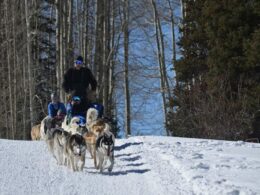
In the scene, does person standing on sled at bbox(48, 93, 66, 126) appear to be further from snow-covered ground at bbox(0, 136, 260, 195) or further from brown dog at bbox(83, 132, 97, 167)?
brown dog at bbox(83, 132, 97, 167)

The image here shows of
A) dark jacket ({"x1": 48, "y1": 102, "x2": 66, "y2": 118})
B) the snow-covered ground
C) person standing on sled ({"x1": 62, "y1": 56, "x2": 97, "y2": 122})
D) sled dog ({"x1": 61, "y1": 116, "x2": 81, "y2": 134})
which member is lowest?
the snow-covered ground

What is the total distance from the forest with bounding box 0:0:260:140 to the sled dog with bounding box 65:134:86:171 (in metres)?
7.14

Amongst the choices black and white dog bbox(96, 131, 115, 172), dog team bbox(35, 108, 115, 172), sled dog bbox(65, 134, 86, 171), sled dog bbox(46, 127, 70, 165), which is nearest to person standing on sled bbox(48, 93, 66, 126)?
dog team bbox(35, 108, 115, 172)

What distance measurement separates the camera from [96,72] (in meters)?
26.1

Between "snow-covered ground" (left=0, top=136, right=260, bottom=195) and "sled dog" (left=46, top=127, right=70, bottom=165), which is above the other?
"sled dog" (left=46, top=127, right=70, bottom=165)

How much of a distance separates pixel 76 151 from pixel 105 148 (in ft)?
1.82

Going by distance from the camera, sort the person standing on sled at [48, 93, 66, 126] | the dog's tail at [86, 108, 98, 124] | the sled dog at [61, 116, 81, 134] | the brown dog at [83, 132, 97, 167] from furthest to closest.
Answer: the person standing on sled at [48, 93, 66, 126], the dog's tail at [86, 108, 98, 124], the sled dog at [61, 116, 81, 134], the brown dog at [83, 132, 97, 167]

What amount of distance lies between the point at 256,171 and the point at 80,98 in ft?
16.1

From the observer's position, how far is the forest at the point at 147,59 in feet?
55.6

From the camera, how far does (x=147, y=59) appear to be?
31.4 metres

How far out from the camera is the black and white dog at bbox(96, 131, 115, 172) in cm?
1039

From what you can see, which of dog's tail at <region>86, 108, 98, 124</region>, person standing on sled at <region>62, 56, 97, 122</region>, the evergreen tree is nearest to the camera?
dog's tail at <region>86, 108, 98, 124</region>

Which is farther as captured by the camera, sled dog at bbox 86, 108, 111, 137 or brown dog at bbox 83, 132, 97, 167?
brown dog at bbox 83, 132, 97, 167

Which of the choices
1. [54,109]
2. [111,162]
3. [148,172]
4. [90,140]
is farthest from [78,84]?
[148,172]
